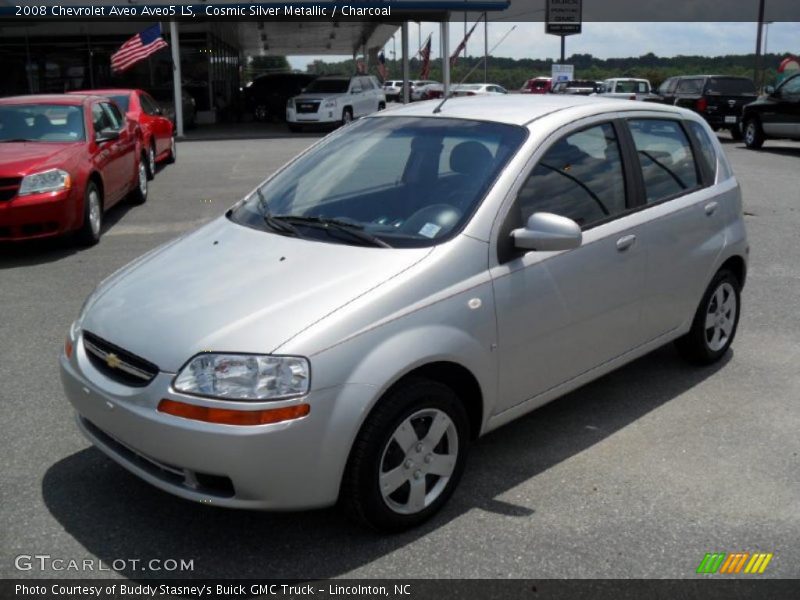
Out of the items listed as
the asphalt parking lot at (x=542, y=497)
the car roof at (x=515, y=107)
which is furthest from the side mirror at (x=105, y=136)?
the car roof at (x=515, y=107)

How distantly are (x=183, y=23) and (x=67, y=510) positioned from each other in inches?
1145

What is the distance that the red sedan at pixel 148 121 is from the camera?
13648mm

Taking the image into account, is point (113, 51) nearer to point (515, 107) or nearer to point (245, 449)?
point (515, 107)

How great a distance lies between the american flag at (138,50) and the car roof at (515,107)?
684 inches

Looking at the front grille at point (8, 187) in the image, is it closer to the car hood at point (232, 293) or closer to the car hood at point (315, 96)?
the car hood at point (232, 293)

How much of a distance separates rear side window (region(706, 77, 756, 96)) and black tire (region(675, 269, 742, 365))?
1865 cm

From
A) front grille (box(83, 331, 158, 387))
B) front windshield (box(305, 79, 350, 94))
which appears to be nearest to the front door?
front grille (box(83, 331, 158, 387))

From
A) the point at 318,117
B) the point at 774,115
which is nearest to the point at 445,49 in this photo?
the point at 318,117

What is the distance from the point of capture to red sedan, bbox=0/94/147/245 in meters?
8.20

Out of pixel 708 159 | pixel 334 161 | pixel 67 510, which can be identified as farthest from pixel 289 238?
pixel 708 159

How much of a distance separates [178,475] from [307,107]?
23.1 meters

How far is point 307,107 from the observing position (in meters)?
25.3

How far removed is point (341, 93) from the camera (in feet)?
84.5

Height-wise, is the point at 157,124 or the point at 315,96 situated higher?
the point at 315,96
